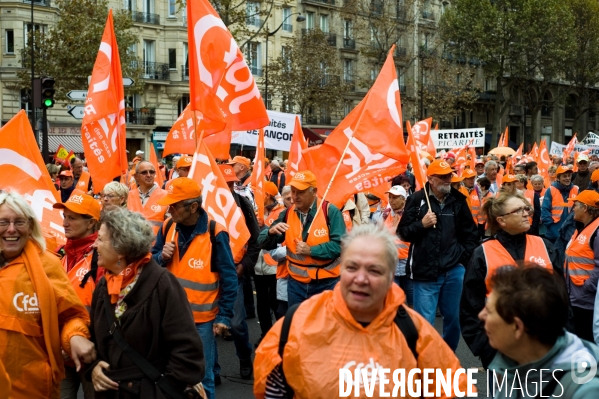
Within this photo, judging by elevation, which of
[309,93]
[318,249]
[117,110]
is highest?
[309,93]

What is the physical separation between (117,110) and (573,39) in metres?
45.9

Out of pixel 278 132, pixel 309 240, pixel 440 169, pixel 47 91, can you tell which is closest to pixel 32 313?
pixel 309 240

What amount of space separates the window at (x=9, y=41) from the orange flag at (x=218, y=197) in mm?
36609

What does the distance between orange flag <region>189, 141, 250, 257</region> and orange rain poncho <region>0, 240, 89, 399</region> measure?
2308mm

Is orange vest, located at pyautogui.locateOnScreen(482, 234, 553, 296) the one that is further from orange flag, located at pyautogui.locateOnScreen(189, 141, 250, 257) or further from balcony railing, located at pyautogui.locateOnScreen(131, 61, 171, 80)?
balcony railing, located at pyautogui.locateOnScreen(131, 61, 171, 80)

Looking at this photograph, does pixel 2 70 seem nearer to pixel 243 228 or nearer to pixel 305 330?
pixel 243 228

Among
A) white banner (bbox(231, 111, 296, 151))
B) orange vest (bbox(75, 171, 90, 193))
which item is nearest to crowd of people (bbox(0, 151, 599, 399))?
orange vest (bbox(75, 171, 90, 193))

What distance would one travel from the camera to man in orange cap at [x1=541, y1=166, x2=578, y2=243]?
11852 mm

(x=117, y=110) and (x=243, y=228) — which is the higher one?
(x=117, y=110)

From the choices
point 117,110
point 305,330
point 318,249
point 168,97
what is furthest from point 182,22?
point 305,330

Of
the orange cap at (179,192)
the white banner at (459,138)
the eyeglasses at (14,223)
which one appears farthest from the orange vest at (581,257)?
the white banner at (459,138)

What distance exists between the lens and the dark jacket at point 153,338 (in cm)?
370

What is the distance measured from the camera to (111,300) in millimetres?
3793

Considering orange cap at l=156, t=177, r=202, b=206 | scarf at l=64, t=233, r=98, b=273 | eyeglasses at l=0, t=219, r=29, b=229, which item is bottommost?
scarf at l=64, t=233, r=98, b=273
